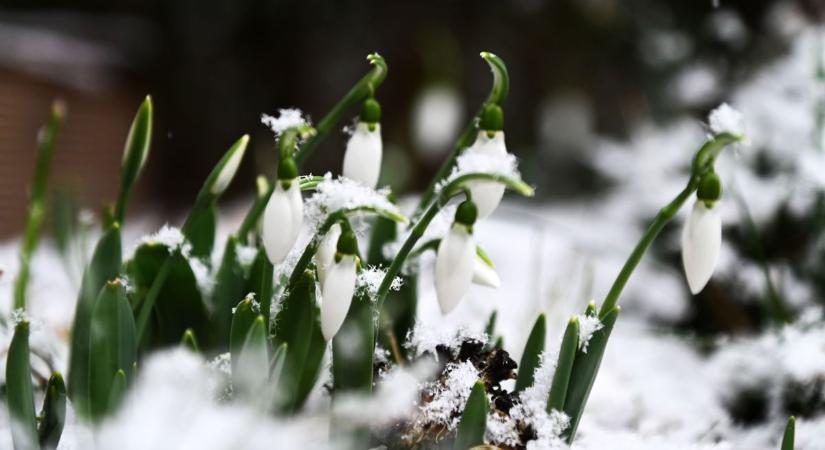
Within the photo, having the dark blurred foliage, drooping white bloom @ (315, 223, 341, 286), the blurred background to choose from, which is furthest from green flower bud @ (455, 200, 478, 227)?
the dark blurred foliage

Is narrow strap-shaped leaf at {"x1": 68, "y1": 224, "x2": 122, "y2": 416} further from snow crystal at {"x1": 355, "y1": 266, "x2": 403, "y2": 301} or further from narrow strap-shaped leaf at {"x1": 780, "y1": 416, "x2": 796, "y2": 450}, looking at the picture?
narrow strap-shaped leaf at {"x1": 780, "y1": 416, "x2": 796, "y2": 450}

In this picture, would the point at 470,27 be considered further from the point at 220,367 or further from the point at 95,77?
the point at 220,367

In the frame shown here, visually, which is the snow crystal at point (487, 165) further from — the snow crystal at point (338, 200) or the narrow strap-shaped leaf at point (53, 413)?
the narrow strap-shaped leaf at point (53, 413)

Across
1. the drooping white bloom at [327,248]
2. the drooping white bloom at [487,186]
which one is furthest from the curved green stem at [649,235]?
the drooping white bloom at [327,248]

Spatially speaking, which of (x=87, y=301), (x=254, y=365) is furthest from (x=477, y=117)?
(x=87, y=301)

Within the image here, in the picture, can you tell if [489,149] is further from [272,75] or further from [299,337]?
[272,75]

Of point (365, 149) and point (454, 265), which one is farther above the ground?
point (365, 149)

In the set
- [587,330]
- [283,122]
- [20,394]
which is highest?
[283,122]
